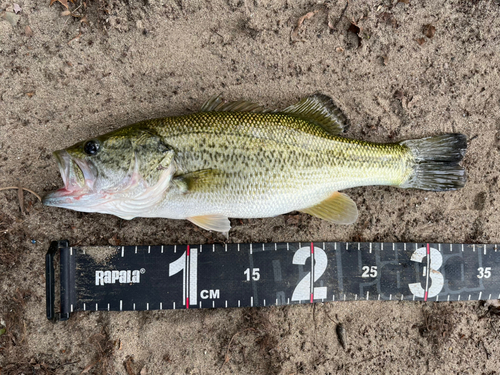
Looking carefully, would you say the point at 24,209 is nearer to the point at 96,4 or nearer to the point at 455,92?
the point at 96,4

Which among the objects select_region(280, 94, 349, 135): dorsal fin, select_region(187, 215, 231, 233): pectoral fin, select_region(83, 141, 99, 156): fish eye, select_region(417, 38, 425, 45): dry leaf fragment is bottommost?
select_region(187, 215, 231, 233): pectoral fin

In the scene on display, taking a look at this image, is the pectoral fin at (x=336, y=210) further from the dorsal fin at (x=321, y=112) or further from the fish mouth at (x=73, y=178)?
the fish mouth at (x=73, y=178)

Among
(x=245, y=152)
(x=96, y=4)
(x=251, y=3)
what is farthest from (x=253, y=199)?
(x=96, y=4)

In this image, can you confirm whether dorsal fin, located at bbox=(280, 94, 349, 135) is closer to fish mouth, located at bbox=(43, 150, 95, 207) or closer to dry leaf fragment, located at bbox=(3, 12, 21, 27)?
fish mouth, located at bbox=(43, 150, 95, 207)

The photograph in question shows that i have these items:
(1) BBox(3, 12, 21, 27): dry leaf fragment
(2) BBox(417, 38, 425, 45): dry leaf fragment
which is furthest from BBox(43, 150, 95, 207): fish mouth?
(2) BBox(417, 38, 425, 45): dry leaf fragment

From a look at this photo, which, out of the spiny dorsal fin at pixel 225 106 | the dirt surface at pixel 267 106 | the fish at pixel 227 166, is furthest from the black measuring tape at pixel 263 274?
the spiny dorsal fin at pixel 225 106

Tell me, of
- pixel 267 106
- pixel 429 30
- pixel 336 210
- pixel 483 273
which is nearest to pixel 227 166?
pixel 267 106
